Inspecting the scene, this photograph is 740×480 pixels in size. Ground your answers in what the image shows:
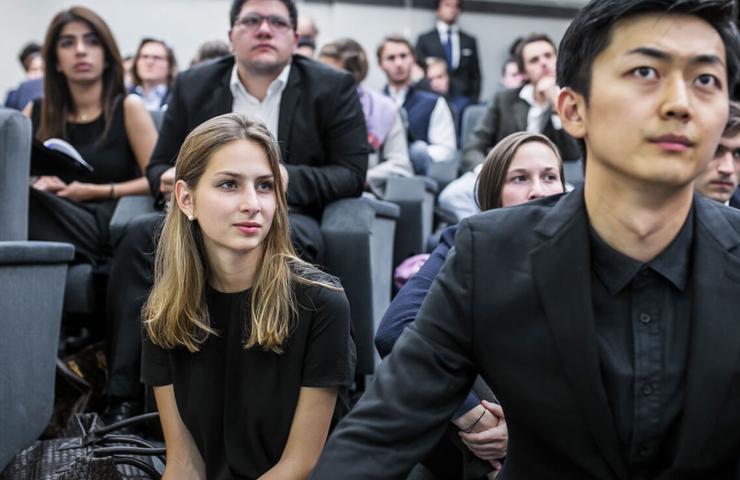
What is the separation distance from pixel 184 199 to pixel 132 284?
Result: 30.5 inches

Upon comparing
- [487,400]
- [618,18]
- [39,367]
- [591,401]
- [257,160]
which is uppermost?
[618,18]

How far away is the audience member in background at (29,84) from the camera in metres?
5.12

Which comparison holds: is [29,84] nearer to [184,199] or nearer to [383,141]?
[383,141]

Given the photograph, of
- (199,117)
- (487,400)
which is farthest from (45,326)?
(487,400)

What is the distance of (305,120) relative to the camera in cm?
296

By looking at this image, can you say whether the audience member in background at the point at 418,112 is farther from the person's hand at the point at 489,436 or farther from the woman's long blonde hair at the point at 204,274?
the person's hand at the point at 489,436

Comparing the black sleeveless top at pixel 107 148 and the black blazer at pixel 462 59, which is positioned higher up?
the black blazer at pixel 462 59

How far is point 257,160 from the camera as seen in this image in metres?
1.98

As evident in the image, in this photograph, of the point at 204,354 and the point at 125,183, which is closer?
the point at 204,354

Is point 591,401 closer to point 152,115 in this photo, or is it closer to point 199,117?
point 199,117

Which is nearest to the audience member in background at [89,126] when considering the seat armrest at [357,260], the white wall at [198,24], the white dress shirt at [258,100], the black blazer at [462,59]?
the white dress shirt at [258,100]

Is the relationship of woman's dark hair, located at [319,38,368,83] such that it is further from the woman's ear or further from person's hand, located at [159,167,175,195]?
the woman's ear

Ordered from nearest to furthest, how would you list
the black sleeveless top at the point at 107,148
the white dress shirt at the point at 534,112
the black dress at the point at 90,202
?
the black dress at the point at 90,202, the black sleeveless top at the point at 107,148, the white dress shirt at the point at 534,112

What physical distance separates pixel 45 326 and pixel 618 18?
166 centimetres
